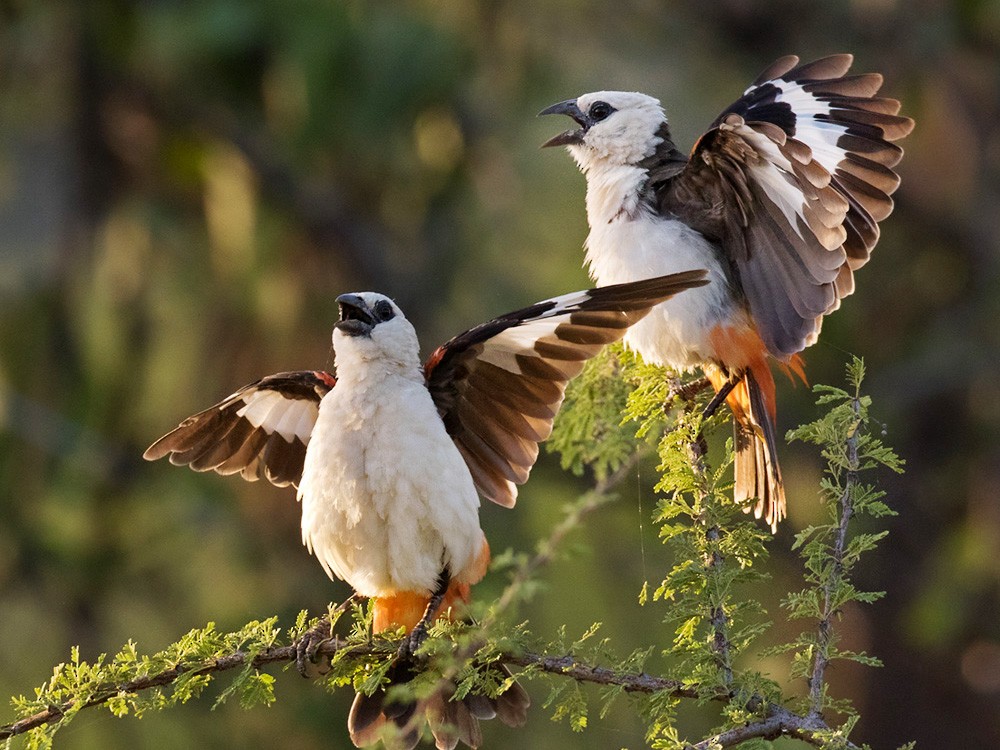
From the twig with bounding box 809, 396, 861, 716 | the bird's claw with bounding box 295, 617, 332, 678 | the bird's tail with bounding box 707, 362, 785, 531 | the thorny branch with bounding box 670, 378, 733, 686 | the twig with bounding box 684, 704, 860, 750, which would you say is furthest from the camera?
the bird's tail with bounding box 707, 362, 785, 531

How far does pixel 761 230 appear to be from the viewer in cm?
370

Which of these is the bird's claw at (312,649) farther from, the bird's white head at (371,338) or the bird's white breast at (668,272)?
the bird's white breast at (668,272)

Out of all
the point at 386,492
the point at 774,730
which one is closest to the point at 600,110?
→ the point at 386,492

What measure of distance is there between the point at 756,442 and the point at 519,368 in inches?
28.2

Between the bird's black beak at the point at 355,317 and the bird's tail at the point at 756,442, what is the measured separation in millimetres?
988

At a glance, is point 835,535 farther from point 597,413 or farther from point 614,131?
point 614,131

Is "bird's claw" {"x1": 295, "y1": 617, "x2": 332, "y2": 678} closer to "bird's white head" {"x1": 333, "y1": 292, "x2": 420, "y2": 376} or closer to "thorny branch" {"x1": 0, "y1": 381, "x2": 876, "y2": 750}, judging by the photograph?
"thorny branch" {"x1": 0, "y1": 381, "x2": 876, "y2": 750}

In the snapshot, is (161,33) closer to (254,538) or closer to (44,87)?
(44,87)

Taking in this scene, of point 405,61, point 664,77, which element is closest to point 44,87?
point 405,61

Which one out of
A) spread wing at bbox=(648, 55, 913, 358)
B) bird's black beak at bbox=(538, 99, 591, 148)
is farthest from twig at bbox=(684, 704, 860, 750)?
bird's black beak at bbox=(538, 99, 591, 148)

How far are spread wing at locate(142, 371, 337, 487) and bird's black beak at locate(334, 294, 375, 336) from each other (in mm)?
283

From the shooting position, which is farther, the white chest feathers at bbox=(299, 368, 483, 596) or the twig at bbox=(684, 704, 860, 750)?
the white chest feathers at bbox=(299, 368, 483, 596)

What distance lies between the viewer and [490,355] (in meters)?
3.51

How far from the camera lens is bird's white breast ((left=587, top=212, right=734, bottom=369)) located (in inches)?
146
